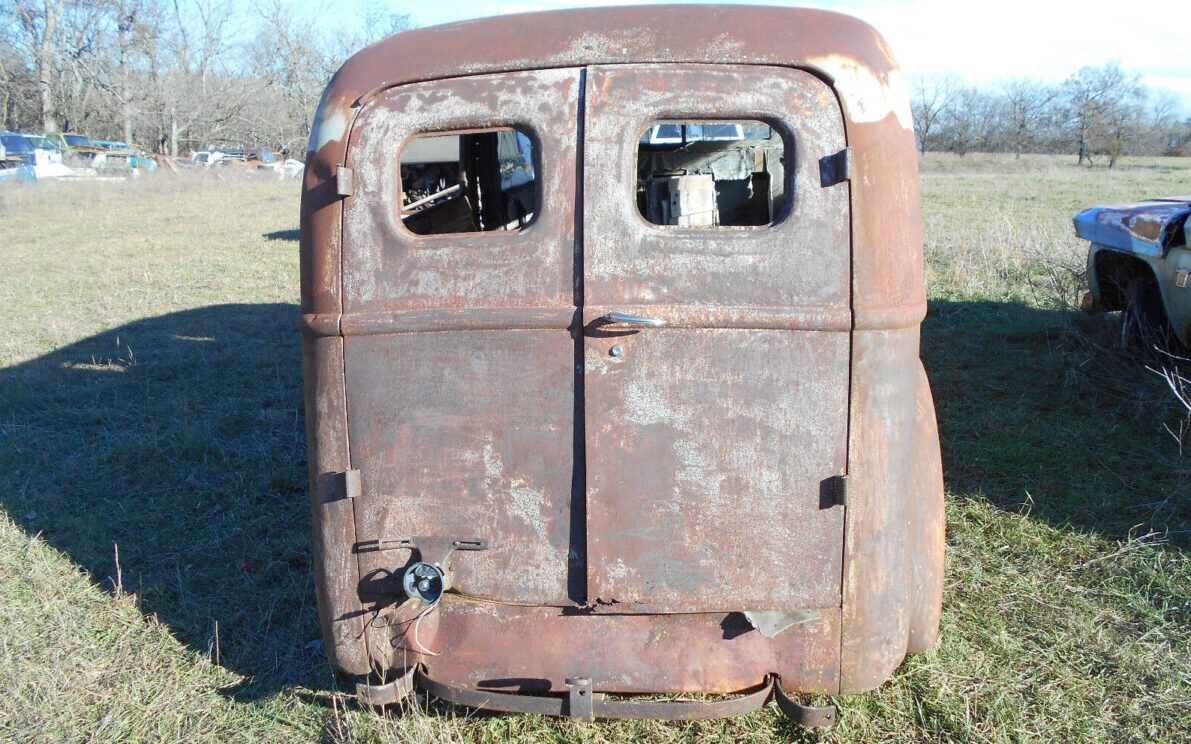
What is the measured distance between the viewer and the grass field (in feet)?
8.50

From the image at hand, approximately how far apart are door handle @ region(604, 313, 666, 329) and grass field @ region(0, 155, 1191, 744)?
1316 mm

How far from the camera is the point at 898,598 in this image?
2.33m

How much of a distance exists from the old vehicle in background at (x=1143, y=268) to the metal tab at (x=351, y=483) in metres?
4.51

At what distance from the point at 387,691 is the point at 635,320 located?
1.28 metres

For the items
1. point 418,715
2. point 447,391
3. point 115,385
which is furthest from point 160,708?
point 115,385

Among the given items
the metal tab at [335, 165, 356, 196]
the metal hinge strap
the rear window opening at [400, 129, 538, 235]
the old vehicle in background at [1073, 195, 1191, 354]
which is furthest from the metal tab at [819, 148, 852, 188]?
the old vehicle in background at [1073, 195, 1191, 354]

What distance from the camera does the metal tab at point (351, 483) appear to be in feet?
7.53

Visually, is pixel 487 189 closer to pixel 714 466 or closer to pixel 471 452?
pixel 471 452

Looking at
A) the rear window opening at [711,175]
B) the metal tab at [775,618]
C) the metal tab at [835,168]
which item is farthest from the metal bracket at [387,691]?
the metal tab at [835,168]

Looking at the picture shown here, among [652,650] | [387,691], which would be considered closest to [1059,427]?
[652,650]

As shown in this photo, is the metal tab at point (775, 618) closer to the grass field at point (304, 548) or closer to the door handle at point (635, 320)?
the grass field at point (304, 548)

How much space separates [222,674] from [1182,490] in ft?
13.8

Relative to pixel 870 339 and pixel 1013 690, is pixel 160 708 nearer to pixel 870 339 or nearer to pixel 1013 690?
pixel 870 339

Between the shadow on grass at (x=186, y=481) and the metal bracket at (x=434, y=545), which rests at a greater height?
the metal bracket at (x=434, y=545)
